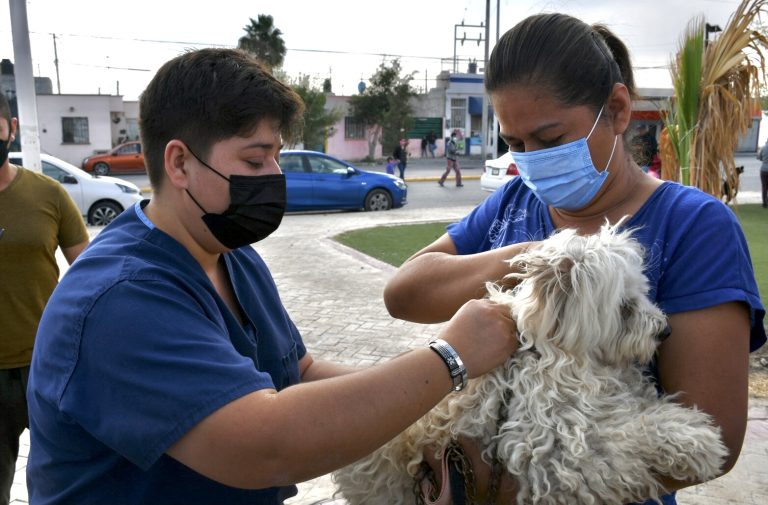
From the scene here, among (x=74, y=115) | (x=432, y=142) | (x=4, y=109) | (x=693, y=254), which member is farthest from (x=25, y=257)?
(x=432, y=142)

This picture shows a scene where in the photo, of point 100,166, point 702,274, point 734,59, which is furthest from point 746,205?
point 100,166

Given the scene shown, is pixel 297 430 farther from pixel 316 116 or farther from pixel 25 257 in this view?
pixel 316 116

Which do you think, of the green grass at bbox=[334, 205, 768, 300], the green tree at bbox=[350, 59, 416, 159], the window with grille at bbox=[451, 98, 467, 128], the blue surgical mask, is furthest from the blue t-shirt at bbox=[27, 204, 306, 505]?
the window with grille at bbox=[451, 98, 467, 128]

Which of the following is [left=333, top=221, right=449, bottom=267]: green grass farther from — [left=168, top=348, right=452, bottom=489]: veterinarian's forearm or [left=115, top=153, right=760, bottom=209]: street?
[left=168, top=348, right=452, bottom=489]: veterinarian's forearm

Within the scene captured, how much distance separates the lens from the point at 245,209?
2000mm

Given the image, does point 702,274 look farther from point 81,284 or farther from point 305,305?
point 305,305

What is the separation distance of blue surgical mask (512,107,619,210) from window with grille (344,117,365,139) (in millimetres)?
51746

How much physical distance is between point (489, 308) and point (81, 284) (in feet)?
3.56

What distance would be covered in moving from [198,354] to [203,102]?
71cm

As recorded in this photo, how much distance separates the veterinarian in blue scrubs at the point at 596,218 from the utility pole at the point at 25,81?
6475 millimetres

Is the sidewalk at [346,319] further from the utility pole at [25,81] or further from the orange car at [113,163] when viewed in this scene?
the orange car at [113,163]

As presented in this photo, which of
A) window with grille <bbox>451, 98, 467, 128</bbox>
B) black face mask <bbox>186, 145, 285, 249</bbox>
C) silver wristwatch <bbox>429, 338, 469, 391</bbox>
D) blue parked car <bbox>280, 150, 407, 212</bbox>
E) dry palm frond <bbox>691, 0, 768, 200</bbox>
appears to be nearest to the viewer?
silver wristwatch <bbox>429, 338, 469, 391</bbox>

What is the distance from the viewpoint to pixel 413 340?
7914mm

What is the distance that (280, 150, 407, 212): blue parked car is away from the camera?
1881 centimetres
